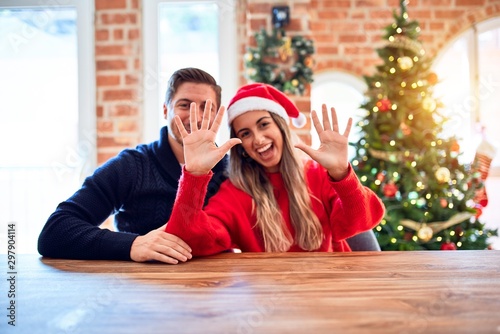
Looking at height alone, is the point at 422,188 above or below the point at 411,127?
below

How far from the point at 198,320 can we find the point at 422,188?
1.98 m

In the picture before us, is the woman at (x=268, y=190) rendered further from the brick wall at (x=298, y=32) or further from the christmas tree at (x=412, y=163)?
the brick wall at (x=298, y=32)

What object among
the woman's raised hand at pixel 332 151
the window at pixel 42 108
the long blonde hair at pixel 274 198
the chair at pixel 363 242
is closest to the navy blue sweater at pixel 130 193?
the long blonde hair at pixel 274 198

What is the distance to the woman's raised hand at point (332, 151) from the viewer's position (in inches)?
51.3

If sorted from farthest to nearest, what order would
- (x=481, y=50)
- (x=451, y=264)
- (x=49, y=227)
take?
(x=481, y=50) → (x=49, y=227) → (x=451, y=264)

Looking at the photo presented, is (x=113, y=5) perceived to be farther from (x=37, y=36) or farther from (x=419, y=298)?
(x=419, y=298)

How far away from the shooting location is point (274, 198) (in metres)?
1.47

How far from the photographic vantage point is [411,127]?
2436 millimetres

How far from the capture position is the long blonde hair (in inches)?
54.1

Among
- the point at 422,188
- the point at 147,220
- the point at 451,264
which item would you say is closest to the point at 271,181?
the point at 147,220

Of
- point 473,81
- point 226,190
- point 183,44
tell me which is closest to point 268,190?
point 226,190

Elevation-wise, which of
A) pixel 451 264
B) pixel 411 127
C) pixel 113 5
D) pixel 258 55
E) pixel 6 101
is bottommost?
pixel 451 264

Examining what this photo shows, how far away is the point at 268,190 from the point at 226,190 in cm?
14

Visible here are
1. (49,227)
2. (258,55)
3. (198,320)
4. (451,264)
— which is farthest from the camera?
(258,55)
